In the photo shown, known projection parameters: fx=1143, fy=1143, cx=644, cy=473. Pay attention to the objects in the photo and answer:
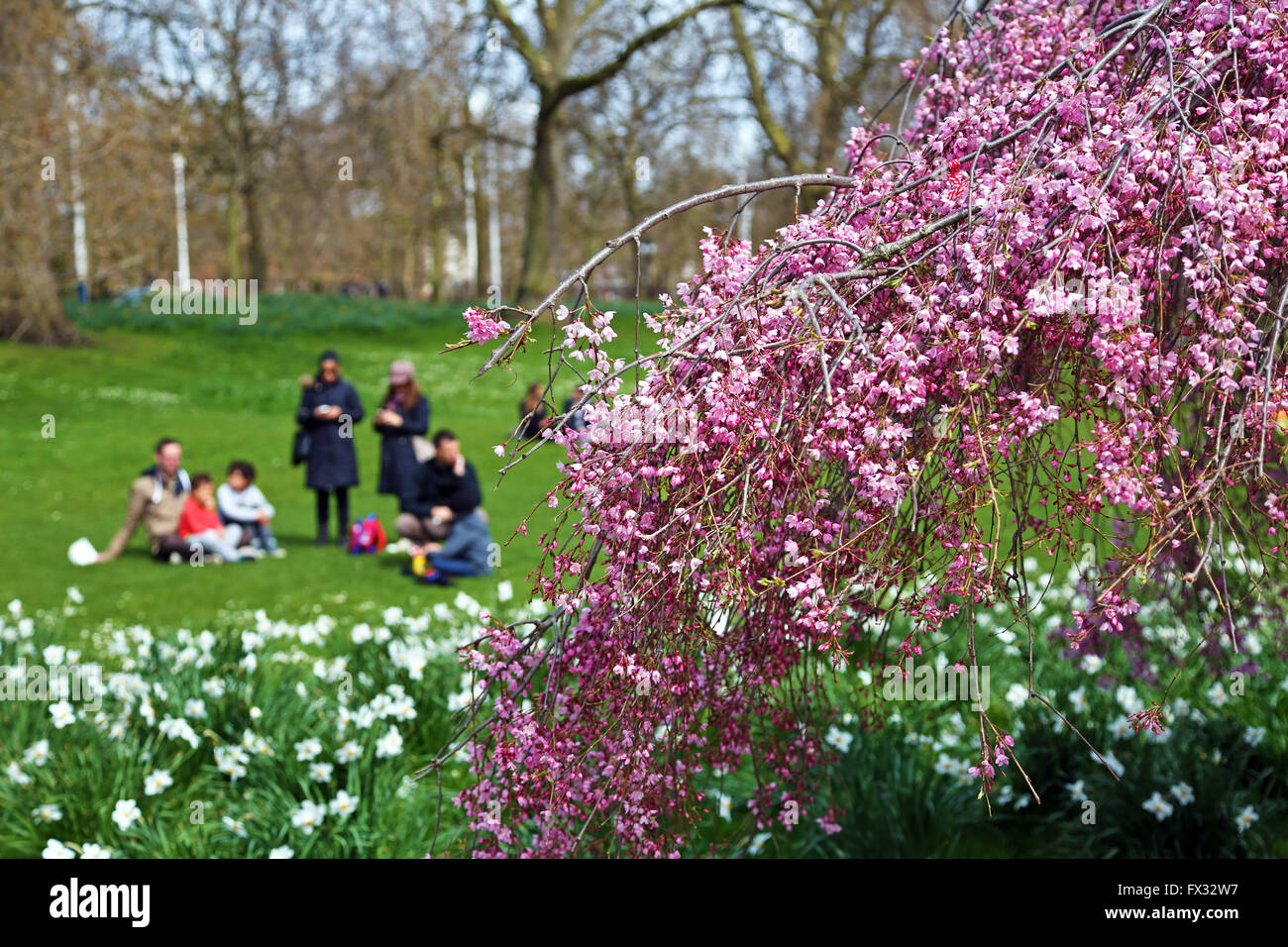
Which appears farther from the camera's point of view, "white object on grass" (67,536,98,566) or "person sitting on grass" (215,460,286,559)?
"person sitting on grass" (215,460,286,559)

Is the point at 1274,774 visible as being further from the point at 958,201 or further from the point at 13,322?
the point at 13,322

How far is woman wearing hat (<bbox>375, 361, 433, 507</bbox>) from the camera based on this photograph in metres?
10.0

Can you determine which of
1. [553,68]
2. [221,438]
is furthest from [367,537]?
[553,68]

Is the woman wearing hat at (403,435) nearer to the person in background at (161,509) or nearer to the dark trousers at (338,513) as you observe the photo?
the dark trousers at (338,513)

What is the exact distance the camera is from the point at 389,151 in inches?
986

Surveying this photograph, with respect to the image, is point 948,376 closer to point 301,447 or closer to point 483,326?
point 483,326

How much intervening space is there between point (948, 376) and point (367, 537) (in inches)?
330

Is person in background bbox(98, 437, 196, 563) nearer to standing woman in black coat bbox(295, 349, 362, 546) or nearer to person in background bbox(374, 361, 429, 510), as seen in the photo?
standing woman in black coat bbox(295, 349, 362, 546)

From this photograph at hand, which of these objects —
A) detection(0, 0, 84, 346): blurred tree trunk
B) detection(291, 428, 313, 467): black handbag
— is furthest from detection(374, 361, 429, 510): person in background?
detection(0, 0, 84, 346): blurred tree trunk

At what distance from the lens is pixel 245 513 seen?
9992 mm

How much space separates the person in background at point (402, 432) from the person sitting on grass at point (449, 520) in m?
0.56

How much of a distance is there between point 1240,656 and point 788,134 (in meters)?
17.9

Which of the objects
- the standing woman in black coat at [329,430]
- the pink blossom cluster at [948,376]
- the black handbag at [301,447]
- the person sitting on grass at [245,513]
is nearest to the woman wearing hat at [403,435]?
the standing woman in black coat at [329,430]

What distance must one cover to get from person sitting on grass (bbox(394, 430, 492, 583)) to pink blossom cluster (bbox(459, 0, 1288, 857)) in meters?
6.41
